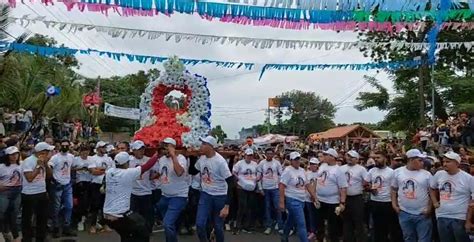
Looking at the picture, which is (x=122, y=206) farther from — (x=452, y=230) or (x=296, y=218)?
(x=452, y=230)

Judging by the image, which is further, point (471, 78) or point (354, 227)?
point (471, 78)

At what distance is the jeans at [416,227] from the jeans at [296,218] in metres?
1.49

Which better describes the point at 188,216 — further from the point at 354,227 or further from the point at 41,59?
the point at 41,59

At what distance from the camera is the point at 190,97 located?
12.0 meters

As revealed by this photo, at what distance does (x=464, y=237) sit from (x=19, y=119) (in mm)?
16085

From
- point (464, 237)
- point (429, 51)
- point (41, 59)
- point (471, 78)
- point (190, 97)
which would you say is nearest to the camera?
point (464, 237)

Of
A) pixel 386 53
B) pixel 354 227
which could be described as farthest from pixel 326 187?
pixel 386 53

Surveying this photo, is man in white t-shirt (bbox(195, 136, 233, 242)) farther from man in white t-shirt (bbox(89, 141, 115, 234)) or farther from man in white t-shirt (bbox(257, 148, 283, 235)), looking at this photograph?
man in white t-shirt (bbox(89, 141, 115, 234))

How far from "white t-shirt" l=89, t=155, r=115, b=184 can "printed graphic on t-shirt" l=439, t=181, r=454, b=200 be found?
6458 mm

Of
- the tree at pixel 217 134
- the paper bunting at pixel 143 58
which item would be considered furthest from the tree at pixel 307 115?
the paper bunting at pixel 143 58

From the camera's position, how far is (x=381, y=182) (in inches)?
408

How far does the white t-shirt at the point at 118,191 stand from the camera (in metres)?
7.66

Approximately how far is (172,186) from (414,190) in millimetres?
3603

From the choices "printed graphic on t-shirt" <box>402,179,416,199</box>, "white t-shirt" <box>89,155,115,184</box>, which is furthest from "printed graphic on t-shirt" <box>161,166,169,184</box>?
"printed graphic on t-shirt" <box>402,179,416,199</box>
